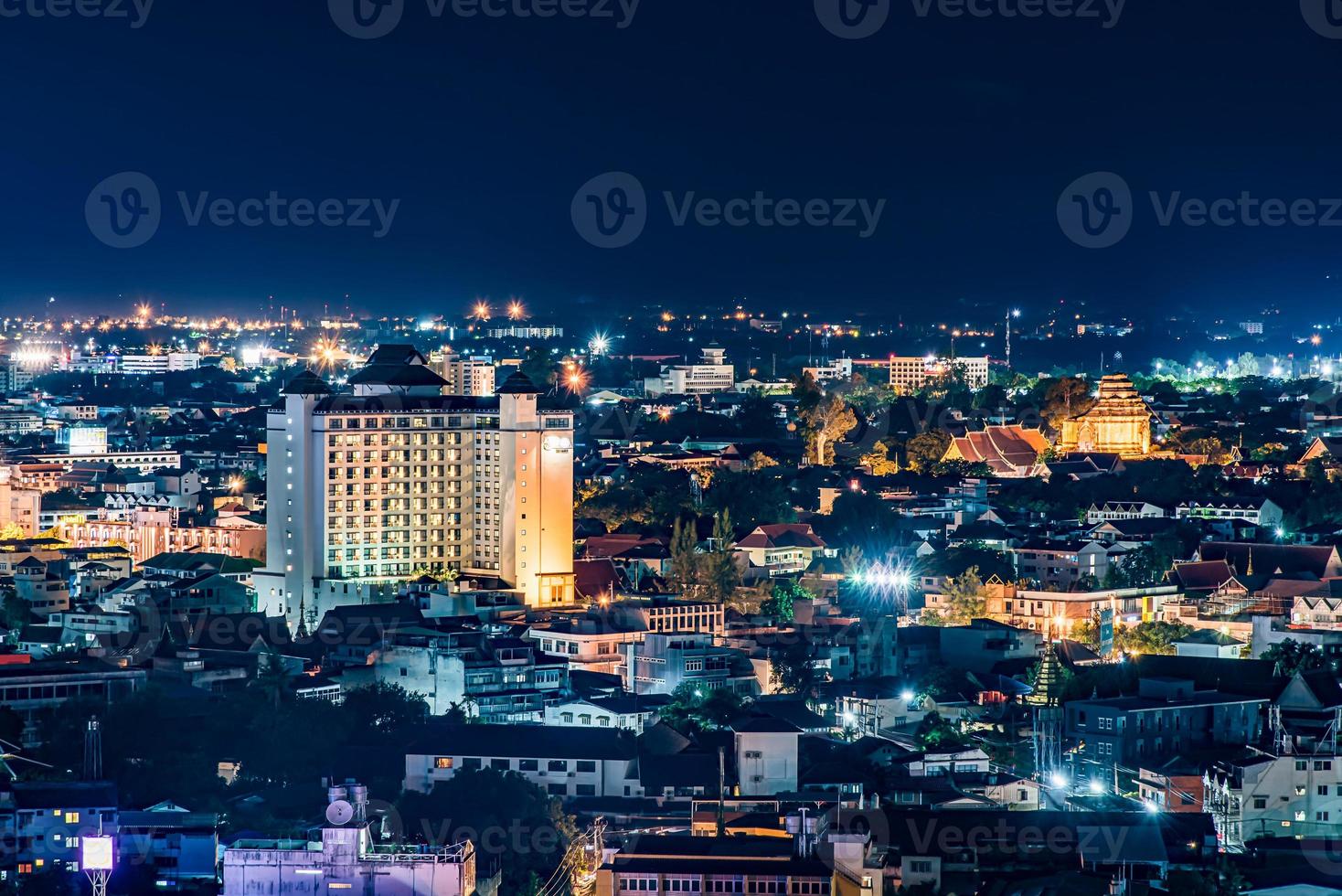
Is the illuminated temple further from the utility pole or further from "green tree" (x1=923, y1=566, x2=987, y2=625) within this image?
the utility pole

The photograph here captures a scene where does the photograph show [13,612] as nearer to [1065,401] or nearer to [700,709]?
[700,709]

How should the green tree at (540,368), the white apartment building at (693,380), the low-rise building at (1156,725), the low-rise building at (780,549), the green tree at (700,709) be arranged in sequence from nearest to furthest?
1. the low-rise building at (1156,725)
2. the green tree at (700,709)
3. the low-rise building at (780,549)
4. the green tree at (540,368)
5. the white apartment building at (693,380)

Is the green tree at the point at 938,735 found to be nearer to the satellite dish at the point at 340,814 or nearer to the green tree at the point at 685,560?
the satellite dish at the point at 340,814

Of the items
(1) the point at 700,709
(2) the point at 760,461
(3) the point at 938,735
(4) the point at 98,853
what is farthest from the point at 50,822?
(2) the point at 760,461

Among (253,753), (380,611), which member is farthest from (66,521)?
(253,753)

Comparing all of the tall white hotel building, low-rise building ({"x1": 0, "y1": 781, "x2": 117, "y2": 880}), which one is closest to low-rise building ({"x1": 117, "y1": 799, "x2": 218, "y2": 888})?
low-rise building ({"x1": 0, "y1": 781, "x2": 117, "y2": 880})

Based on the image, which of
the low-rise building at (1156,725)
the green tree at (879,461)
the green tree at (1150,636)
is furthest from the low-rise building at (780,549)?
the low-rise building at (1156,725)
